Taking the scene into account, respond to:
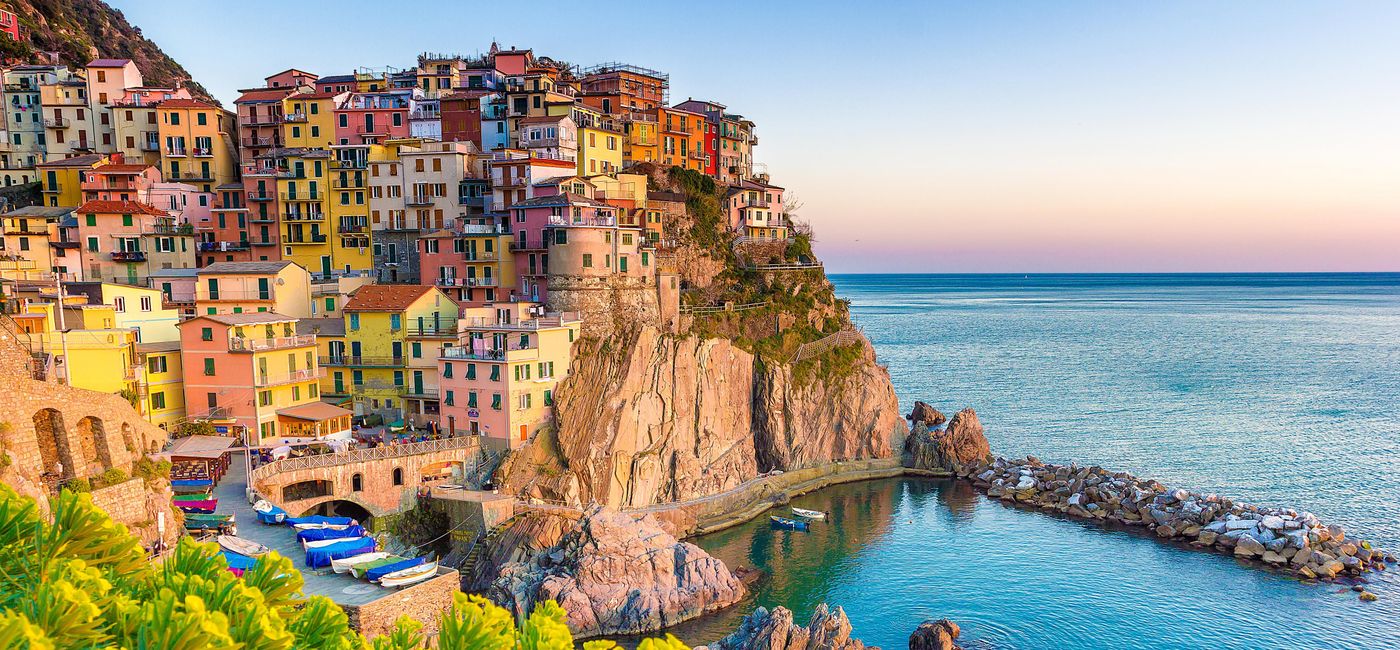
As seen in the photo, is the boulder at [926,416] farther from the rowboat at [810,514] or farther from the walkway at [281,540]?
the walkway at [281,540]

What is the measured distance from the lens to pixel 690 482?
4794 cm

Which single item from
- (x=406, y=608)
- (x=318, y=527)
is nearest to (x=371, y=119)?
(x=318, y=527)

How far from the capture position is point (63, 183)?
59562 mm

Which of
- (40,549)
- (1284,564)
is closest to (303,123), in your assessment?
(40,549)

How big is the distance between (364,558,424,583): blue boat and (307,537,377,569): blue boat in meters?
1.79

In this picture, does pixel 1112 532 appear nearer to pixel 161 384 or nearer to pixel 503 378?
pixel 503 378

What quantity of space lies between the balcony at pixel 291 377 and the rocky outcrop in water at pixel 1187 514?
3983cm

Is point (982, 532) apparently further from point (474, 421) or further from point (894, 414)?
point (474, 421)

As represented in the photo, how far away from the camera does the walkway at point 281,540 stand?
2617cm

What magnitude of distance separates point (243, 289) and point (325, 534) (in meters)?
24.3

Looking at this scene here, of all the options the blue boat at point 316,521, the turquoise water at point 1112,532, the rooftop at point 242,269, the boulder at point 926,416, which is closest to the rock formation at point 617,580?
the turquoise water at point 1112,532

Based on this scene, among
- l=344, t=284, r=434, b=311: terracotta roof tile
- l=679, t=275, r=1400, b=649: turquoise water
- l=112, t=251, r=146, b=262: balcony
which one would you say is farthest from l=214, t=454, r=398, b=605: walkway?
l=112, t=251, r=146, b=262: balcony

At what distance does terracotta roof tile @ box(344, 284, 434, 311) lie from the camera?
4725 cm

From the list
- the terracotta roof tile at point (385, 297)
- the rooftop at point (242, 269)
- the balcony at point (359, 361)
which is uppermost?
the rooftop at point (242, 269)
